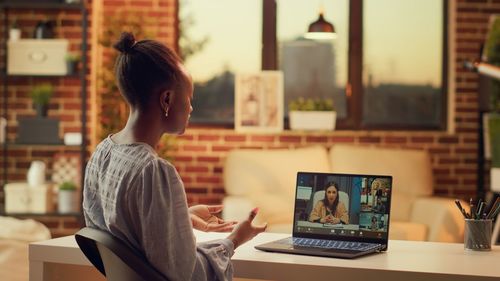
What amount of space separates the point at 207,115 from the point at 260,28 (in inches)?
29.4

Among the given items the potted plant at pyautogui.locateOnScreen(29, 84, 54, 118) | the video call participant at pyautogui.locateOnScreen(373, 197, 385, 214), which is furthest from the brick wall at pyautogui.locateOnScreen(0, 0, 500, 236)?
the video call participant at pyautogui.locateOnScreen(373, 197, 385, 214)

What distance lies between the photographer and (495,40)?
5875 mm

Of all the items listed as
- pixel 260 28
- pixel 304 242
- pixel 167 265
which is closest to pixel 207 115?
pixel 260 28

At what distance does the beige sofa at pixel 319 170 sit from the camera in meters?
5.66

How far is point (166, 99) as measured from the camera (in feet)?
6.53

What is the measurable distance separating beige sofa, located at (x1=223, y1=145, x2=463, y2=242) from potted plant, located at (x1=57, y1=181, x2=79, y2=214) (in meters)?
1.02

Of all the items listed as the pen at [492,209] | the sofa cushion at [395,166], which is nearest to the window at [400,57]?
the sofa cushion at [395,166]

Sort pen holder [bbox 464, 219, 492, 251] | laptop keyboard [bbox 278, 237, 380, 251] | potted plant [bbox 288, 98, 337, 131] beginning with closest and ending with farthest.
→ laptop keyboard [bbox 278, 237, 380, 251] → pen holder [bbox 464, 219, 492, 251] → potted plant [bbox 288, 98, 337, 131]

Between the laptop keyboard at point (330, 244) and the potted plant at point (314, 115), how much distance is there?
11.9 feet

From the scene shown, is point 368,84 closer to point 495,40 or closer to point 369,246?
point 495,40

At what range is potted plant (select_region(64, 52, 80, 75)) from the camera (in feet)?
19.3

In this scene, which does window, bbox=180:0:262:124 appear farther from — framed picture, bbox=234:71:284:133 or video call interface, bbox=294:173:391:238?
video call interface, bbox=294:173:391:238

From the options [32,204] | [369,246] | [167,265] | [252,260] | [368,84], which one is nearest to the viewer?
[167,265]

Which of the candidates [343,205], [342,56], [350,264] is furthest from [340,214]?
[342,56]
